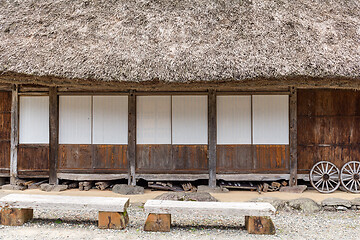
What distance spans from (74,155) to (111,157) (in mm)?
893

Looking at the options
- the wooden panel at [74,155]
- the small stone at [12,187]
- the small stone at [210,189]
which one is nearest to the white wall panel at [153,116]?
the wooden panel at [74,155]

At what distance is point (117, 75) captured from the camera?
5.21 meters

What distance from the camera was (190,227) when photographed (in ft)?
13.6

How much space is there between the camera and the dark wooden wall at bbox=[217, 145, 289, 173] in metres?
6.41

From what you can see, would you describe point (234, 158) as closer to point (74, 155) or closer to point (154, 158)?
point (154, 158)

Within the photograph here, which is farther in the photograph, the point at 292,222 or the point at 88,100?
the point at 88,100

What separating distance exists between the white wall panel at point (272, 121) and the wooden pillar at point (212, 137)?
975 millimetres

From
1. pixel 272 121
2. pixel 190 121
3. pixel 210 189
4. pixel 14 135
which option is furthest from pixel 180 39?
pixel 14 135

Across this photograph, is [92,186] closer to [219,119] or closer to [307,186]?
[219,119]

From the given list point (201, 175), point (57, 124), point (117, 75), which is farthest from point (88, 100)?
point (201, 175)

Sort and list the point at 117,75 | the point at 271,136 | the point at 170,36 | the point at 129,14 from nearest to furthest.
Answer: the point at 117,75, the point at 170,36, the point at 129,14, the point at 271,136

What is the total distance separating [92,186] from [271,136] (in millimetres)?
4476

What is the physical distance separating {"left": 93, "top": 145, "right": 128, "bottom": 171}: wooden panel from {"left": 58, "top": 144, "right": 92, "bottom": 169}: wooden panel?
217 mm

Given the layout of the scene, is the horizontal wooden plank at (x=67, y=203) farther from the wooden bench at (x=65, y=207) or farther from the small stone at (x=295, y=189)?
the small stone at (x=295, y=189)
